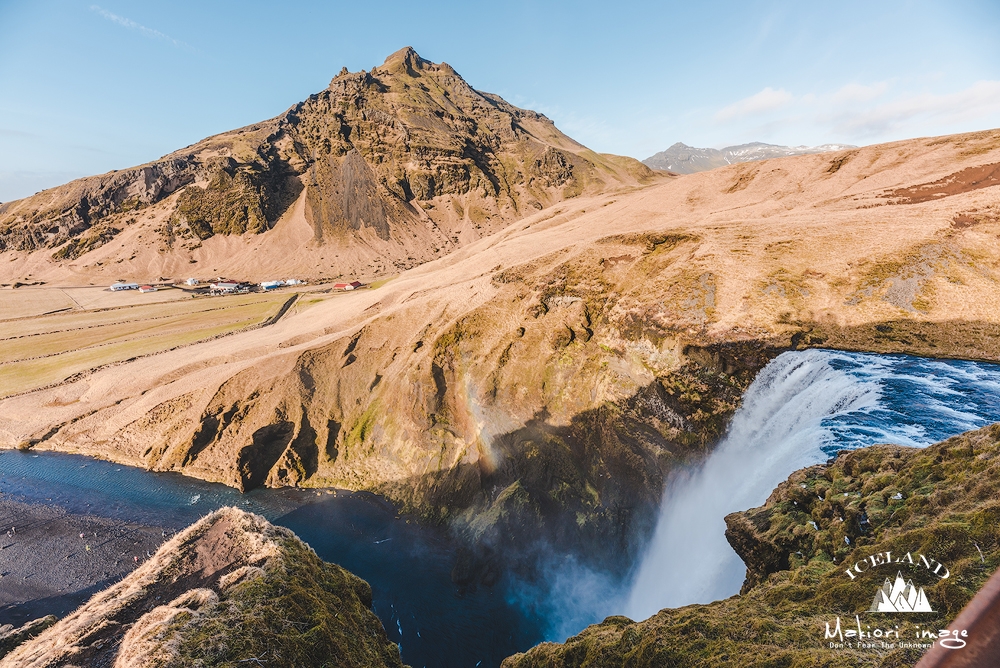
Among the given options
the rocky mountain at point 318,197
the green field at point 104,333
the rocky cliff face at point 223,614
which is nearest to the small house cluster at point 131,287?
the rocky mountain at point 318,197

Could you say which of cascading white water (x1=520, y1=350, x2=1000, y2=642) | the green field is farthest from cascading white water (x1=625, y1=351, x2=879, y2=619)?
the green field

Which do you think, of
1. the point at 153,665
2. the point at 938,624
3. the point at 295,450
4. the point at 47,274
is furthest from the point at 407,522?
the point at 47,274

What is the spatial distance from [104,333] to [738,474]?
87.1 m

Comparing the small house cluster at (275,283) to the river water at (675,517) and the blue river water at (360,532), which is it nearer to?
the blue river water at (360,532)

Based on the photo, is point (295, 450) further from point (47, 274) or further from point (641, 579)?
point (47, 274)

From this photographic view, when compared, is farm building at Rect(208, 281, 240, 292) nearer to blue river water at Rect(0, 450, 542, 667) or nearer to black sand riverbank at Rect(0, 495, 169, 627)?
blue river water at Rect(0, 450, 542, 667)

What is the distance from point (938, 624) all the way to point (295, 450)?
38.9 metres

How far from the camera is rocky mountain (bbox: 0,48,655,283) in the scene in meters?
117

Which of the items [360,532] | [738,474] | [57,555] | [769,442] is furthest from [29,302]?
[769,442]

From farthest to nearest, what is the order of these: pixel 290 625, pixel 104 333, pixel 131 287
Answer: pixel 131 287
pixel 104 333
pixel 290 625

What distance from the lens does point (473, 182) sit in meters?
142

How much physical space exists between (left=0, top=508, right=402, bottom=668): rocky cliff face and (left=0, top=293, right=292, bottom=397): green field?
2221 inches

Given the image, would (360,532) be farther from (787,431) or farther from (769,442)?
(787,431)

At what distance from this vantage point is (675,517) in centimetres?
2302
